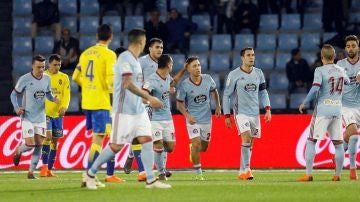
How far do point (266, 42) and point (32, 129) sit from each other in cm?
1016

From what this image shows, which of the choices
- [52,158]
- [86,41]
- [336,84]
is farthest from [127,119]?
[86,41]

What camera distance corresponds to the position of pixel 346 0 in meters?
29.1

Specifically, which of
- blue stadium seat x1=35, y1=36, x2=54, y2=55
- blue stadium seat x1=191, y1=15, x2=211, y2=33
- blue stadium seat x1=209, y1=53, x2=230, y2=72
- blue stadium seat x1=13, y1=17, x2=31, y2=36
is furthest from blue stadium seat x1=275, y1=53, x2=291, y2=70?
blue stadium seat x1=13, y1=17, x2=31, y2=36

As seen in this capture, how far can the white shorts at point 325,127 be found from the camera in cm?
1733

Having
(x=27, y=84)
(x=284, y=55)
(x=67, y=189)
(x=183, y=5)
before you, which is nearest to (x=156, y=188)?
(x=67, y=189)

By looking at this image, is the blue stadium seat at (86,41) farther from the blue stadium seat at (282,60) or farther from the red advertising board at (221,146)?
the red advertising board at (221,146)

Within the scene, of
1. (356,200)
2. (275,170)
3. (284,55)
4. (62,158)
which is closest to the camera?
(356,200)

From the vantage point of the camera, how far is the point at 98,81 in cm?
1625

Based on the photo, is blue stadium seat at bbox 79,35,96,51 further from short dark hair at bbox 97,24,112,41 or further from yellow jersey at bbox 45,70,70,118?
short dark hair at bbox 97,24,112,41

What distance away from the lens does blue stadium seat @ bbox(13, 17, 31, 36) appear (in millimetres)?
30344

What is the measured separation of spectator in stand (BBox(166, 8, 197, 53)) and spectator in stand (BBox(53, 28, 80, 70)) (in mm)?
2360

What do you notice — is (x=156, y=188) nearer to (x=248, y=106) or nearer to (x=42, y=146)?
(x=248, y=106)

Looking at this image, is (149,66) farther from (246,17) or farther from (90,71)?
(246,17)

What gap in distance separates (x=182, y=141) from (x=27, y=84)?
472 centimetres
